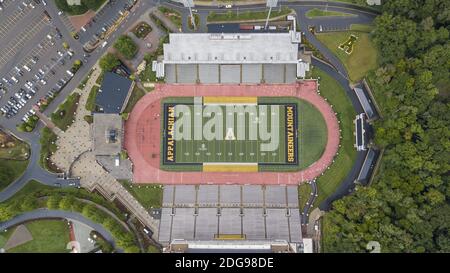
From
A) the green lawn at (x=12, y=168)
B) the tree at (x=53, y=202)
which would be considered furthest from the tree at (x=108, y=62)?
the tree at (x=53, y=202)

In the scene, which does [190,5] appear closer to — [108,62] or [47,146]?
[108,62]

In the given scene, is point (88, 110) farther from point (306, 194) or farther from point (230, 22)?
point (306, 194)

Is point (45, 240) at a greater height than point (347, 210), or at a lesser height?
lesser

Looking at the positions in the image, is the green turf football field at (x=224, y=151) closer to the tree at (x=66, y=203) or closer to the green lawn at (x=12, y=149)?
the tree at (x=66, y=203)

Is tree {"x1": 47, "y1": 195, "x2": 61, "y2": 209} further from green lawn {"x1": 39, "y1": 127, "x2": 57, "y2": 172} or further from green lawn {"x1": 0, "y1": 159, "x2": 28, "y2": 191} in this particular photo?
green lawn {"x1": 0, "y1": 159, "x2": 28, "y2": 191}

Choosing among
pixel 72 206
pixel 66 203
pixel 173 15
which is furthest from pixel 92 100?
pixel 173 15

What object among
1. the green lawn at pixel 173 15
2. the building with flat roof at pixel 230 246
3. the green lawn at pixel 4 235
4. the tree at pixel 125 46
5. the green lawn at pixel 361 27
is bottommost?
the building with flat roof at pixel 230 246

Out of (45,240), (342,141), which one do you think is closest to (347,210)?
(342,141)
